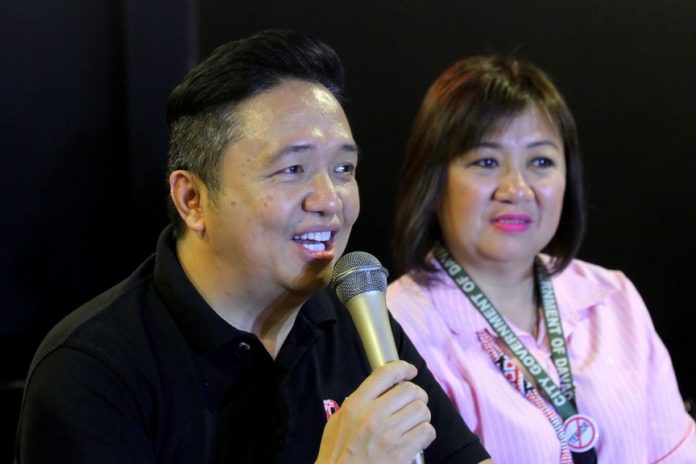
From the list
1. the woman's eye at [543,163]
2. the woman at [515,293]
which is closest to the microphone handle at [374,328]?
the woman at [515,293]

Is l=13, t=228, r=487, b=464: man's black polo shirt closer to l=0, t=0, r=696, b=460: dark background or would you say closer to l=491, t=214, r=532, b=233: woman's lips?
l=0, t=0, r=696, b=460: dark background

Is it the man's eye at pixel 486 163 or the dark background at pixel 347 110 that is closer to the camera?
the dark background at pixel 347 110

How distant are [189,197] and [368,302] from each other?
1.22 feet

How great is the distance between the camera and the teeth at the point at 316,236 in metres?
1.43

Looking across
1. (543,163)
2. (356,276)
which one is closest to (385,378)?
(356,276)

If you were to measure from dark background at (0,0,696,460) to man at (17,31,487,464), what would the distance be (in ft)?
1.74

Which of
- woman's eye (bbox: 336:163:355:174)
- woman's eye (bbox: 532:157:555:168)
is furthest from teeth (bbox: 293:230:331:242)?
woman's eye (bbox: 532:157:555:168)

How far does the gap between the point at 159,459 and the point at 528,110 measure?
47.1 inches

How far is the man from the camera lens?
1.37 metres

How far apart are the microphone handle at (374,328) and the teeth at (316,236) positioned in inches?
5.6

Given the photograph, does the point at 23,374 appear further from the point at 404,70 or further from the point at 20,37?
the point at 404,70

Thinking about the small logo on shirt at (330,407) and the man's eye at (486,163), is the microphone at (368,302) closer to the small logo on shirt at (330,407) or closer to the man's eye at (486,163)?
the small logo on shirt at (330,407)

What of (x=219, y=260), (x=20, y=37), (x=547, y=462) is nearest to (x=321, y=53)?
(x=219, y=260)

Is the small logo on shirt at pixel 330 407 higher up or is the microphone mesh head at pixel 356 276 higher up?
the microphone mesh head at pixel 356 276
